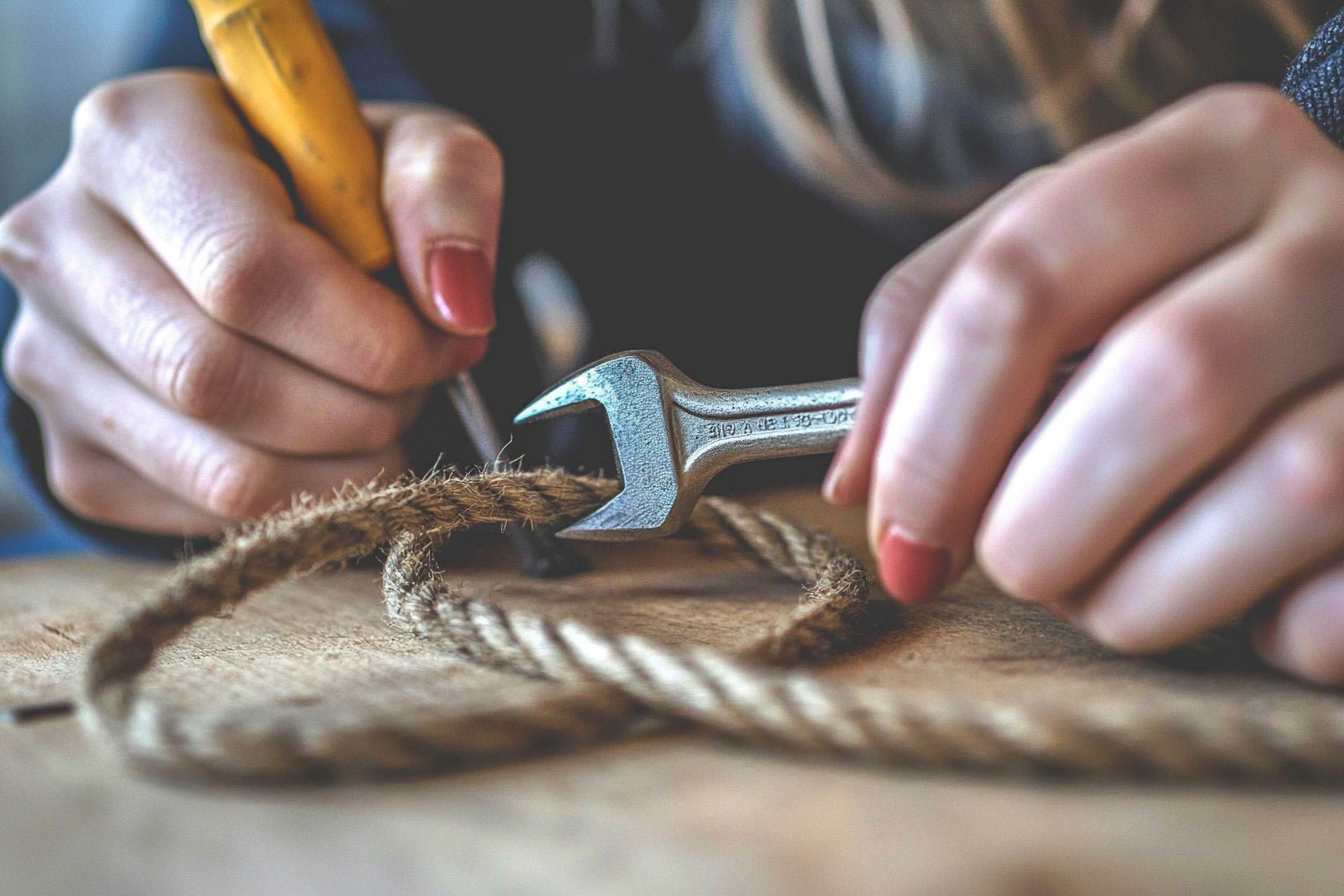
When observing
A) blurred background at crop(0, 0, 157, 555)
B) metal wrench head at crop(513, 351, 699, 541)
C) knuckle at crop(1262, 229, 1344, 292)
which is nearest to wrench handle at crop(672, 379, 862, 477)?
metal wrench head at crop(513, 351, 699, 541)

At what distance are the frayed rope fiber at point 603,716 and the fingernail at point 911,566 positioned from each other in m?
0.04

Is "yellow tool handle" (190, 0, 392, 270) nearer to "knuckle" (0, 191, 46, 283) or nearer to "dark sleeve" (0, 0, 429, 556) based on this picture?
"knuckle" (0, 191, 46, 283)

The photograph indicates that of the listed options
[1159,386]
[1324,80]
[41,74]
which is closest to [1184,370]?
[1159,386]

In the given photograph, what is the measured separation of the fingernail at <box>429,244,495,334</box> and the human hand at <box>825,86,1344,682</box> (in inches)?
11.7

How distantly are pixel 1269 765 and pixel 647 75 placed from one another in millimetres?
1073

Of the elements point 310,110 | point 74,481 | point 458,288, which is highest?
point 310,110

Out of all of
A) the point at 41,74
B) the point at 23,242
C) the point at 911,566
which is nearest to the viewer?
the point at 911,566

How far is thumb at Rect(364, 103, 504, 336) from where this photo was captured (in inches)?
23.9

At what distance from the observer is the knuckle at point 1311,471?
13.1 inches

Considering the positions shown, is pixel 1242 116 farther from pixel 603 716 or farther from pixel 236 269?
pixel 236 269

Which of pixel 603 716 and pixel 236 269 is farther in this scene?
pixel 236 269

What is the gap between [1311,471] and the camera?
33cm

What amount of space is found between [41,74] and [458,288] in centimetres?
175

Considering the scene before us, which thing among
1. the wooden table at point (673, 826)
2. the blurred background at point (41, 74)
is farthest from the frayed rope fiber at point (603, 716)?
the blurred background at point (41, 74)
